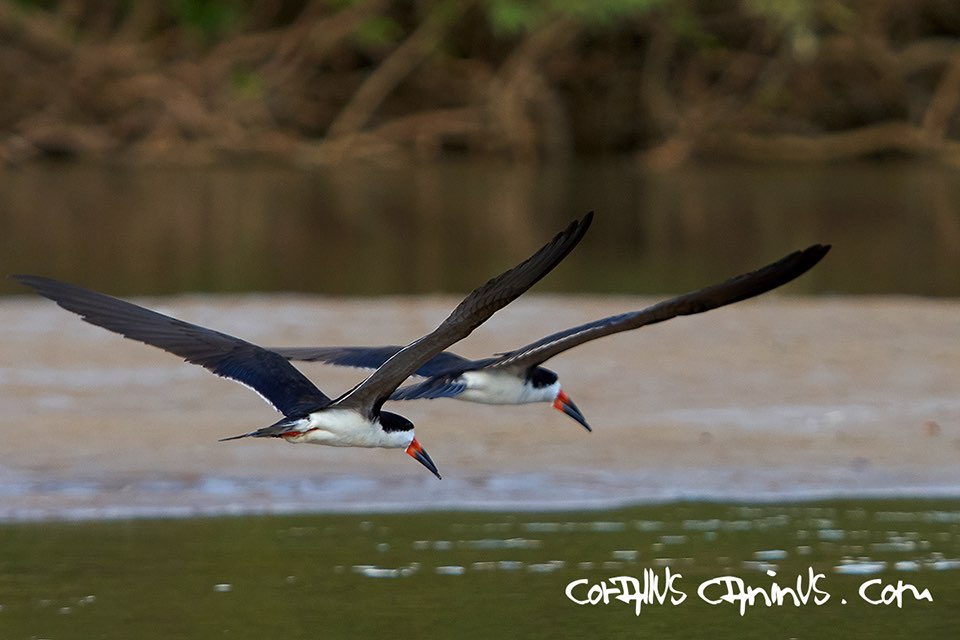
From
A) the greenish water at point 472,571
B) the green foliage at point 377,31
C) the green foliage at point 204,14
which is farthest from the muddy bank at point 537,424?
the green foliage at point 204,14

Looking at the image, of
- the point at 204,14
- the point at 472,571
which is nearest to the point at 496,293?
the point at 472,571

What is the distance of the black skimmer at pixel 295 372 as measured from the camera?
5.81 m

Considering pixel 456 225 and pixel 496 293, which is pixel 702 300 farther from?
pixel 456 225

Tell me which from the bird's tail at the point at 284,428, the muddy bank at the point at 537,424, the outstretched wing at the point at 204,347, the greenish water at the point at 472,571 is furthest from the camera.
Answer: the muddy bank at the point at 537,424

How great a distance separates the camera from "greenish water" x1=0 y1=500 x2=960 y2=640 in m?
6.91

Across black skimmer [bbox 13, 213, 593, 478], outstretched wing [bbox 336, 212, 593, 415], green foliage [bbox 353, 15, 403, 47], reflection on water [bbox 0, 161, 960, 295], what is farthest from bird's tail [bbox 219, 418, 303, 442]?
green foliage [bbox 353, 15, 403, 47]

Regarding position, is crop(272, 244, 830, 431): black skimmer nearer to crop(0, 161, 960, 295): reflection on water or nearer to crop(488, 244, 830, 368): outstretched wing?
crop(488, 244, 830, 368): outstretched wing

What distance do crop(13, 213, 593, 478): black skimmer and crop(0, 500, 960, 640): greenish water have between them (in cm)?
67

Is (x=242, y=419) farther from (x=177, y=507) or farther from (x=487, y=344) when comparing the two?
(x=487, y=344)

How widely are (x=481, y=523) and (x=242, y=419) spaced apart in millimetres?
2305

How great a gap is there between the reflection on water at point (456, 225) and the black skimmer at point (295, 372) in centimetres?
920

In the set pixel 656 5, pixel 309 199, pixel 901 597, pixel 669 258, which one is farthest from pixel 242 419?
pixel 656 5

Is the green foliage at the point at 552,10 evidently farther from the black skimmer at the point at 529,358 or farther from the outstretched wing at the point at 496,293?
the outstretched wing at the point at 496,293

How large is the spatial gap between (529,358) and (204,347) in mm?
1171
